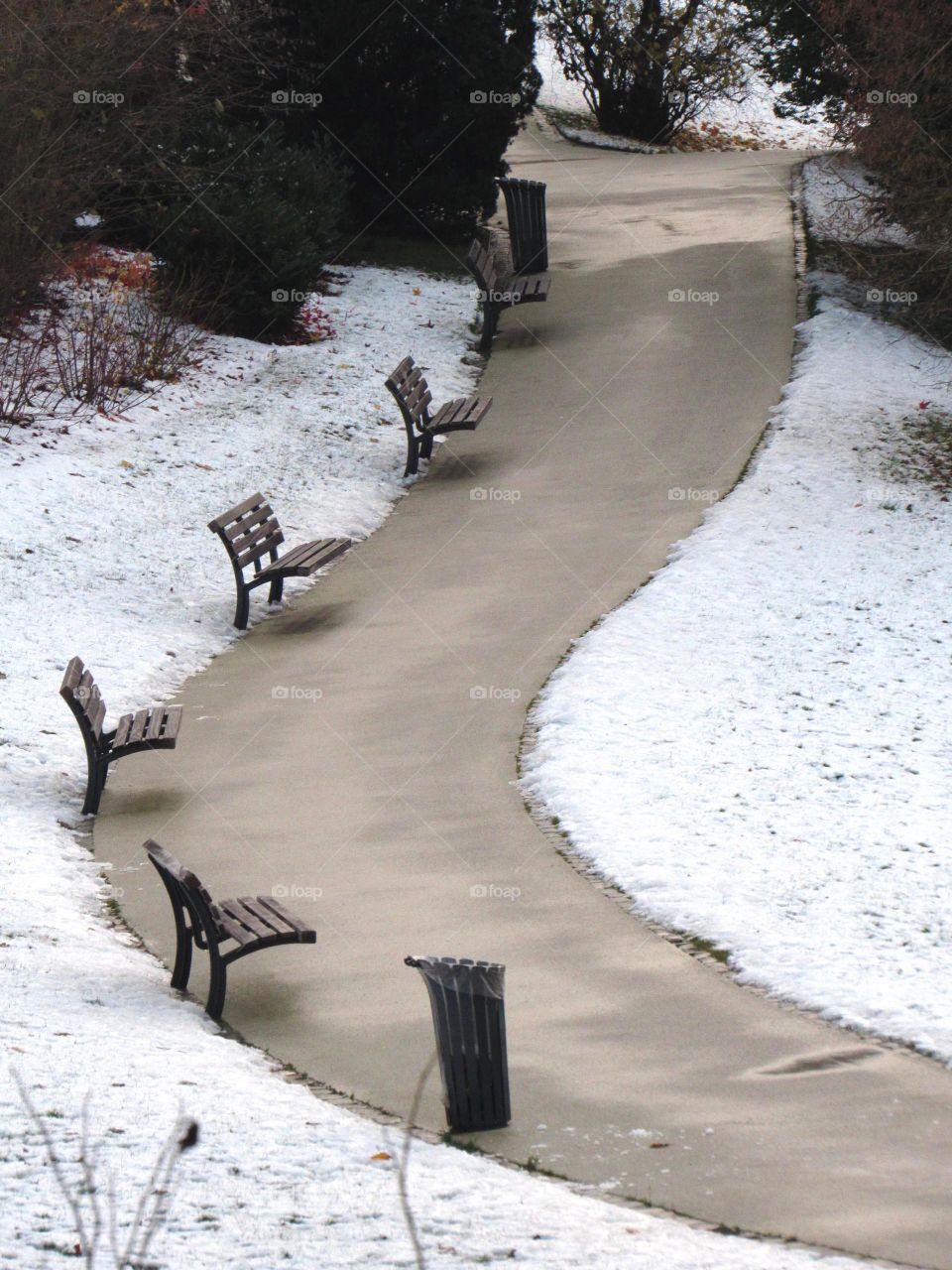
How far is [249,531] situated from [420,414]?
3.57m

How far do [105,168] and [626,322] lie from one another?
6.30 m

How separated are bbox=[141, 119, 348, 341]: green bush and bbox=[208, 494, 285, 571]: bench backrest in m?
5.54

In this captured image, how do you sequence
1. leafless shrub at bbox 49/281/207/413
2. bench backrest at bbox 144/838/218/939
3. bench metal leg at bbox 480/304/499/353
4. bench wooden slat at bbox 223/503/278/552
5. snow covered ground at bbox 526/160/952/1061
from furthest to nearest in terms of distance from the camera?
bench metal leg at bbox 480/304/499/353 → leafless shrub at bbox 49/281/207/413 → bench wooden slat at bbox 223/503/278/552 → snow covered ground at bbox 526/160/952/1061 → bench backrest at bbox 144/838/218/939

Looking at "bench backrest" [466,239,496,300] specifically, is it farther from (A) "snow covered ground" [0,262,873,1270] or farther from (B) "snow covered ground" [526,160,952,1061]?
(B) "snow covered ground" [526,160,952,1061]

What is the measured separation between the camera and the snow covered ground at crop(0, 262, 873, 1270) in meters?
5.05

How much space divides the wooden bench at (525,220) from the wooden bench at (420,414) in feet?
17.8

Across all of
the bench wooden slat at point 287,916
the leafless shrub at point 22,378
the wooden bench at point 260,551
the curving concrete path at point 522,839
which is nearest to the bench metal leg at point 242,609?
the wooden bench at point 260,551

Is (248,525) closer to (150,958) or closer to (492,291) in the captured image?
(150,958)

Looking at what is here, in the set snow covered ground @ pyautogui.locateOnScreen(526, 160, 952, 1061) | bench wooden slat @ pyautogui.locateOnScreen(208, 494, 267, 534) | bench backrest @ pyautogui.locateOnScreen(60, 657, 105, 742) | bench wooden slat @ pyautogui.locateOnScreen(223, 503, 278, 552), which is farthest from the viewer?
bench wooden slat @ pyautogui.locateOnScreen(223, 503, 278, 552)

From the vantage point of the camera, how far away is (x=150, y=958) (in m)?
7.86

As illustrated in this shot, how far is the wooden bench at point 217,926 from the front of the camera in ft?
23.4

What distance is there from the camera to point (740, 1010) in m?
7.07

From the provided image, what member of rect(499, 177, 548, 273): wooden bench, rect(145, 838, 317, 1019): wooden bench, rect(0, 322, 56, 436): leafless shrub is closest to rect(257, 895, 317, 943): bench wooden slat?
rect(145, 838, 317, 1019): wooden bench

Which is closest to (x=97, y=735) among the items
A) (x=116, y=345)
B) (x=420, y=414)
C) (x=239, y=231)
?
(x=420, y=414)
